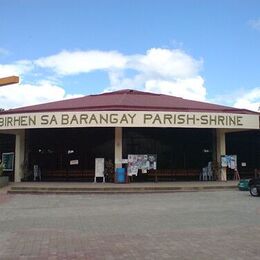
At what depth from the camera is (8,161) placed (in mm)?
36094

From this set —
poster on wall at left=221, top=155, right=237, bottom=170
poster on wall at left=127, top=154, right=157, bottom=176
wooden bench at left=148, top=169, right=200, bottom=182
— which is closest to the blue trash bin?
poster on wall at left=127, top=154, right=157, bottom=176

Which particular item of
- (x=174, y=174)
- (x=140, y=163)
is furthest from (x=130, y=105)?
(x=174, y=174)

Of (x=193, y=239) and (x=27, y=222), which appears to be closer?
(x=193, y=239)

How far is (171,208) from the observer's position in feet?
56.5

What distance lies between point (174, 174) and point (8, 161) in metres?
12.4

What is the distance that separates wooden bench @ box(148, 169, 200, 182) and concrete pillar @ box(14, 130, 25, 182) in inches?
350

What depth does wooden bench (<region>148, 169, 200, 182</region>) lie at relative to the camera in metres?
32.7

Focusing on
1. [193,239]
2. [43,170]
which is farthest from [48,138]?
[193,239]

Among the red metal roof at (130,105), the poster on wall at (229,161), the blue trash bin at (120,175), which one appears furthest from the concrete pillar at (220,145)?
the blue trash bin at (120,175)

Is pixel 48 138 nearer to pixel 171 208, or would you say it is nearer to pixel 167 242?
pixel 171 208

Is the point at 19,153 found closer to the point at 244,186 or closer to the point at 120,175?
the point at 120,175

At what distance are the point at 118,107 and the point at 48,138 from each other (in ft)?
20.2

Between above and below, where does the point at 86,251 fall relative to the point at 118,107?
below

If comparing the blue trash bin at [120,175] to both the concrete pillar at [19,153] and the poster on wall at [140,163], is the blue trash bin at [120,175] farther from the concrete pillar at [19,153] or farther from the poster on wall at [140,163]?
the concrete pillar at [19,153]
